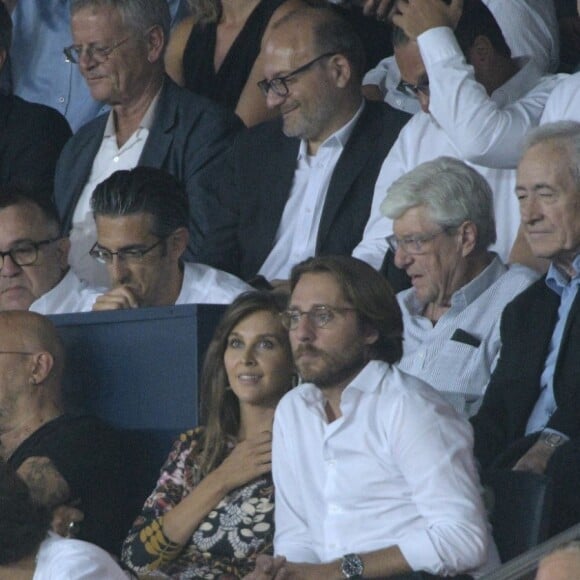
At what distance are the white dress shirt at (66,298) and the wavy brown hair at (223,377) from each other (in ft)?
3.69

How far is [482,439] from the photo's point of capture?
365cm

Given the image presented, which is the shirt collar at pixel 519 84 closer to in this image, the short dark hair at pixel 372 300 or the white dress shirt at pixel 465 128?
the white dress shirt at pixel 465 128

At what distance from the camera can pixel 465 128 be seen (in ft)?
14.2

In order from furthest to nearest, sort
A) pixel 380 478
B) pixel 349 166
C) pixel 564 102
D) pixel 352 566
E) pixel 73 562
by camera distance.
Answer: pixel 349 166 → pixel 564 102 → pixel 380 478 → pixel 352 566 → pixel 73 562

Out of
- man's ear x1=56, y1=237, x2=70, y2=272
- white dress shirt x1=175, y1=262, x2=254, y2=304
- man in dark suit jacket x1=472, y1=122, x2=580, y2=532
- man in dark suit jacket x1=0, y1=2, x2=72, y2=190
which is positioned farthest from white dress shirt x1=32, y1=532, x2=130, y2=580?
man in dark suit jacket x1=0, y1=2, x2=72, y2=190

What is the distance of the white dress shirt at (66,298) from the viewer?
486 centimetres

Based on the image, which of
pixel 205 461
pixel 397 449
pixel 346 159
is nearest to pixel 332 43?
pixel 346 159

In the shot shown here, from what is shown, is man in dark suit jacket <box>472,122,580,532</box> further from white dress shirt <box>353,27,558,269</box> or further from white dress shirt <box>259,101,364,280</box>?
white dress shirt <box>259,101,364,280</box>

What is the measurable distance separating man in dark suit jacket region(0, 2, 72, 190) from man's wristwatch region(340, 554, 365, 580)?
290cm

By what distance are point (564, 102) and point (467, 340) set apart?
80 centimetres

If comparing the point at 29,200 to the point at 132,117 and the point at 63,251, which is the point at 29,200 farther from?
the point at 132,117

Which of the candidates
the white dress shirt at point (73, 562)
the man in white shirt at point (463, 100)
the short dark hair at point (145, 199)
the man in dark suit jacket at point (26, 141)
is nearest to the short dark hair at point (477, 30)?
the man in white shirt at point (463, 100)

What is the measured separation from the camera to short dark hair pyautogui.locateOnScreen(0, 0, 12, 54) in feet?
19.0

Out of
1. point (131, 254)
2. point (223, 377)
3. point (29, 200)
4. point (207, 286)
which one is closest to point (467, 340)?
point (223, 377)
